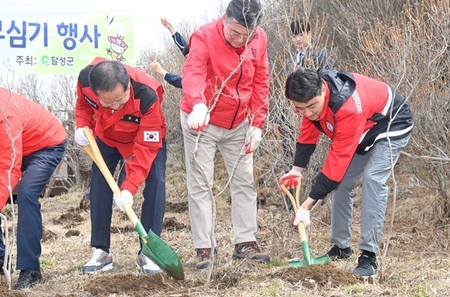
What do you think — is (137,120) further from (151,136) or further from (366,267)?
(366,267)

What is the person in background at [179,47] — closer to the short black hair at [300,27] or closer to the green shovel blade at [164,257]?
the short black hair at [300,27]

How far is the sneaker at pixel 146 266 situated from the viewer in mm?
4375

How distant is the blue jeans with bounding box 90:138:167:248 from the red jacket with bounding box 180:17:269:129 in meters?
0.49

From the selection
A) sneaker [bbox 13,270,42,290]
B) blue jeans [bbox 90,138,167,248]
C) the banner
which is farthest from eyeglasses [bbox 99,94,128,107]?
the banner

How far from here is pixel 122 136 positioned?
14.8 ft

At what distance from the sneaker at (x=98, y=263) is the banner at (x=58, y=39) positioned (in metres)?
5.88

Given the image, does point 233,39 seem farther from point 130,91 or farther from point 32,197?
point 32,197

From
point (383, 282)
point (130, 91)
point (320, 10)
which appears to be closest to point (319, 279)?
point (383, 282)

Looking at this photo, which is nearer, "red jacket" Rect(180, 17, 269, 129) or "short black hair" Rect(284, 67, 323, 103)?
"short black hair" Rect(284, 67, 323, 103)

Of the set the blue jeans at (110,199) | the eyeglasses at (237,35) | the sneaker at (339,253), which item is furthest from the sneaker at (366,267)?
the eyeglasses at (237,35)

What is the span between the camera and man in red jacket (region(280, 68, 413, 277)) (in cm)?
387

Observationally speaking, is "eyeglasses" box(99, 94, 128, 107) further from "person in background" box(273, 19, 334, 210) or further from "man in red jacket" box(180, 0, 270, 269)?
"person in background" box(273, 19, 334, 210)

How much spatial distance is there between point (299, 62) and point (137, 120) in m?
1.67

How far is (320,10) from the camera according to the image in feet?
35.4
